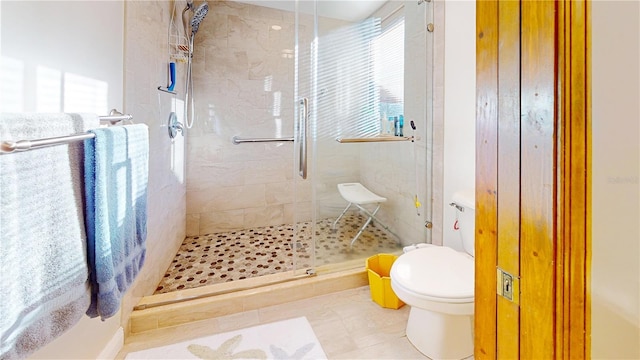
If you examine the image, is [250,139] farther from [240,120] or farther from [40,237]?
[40,237]

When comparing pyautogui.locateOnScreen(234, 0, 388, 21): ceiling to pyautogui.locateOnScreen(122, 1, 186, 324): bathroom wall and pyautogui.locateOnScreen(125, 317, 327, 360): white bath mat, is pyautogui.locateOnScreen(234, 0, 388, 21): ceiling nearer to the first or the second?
pyautogui.locateOnScreen(122, 1, 186, 324): bathroom wall

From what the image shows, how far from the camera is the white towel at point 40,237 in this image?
60 centimetres

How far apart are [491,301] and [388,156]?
1684 millimetres

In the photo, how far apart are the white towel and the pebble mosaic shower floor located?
3.85 feet

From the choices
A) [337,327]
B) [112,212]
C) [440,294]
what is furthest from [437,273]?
[112,212]

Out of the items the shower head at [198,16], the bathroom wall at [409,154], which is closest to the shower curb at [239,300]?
the bathroom wall at [409,154]

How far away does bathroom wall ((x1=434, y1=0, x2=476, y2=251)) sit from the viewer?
5.77 feet

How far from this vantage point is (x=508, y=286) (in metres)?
0.53

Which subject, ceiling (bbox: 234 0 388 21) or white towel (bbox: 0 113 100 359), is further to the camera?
ceiling (bbox: 234 0 388 21)

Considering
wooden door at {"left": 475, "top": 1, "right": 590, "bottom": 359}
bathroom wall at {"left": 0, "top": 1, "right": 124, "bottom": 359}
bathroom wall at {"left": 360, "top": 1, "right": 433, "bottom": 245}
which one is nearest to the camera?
wooden door at {"left": 475, "top": 1, "right": 590, "bottom": 359}

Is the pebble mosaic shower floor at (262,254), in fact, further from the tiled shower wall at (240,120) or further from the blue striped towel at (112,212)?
Result: the blue striped towel at (112,212)
